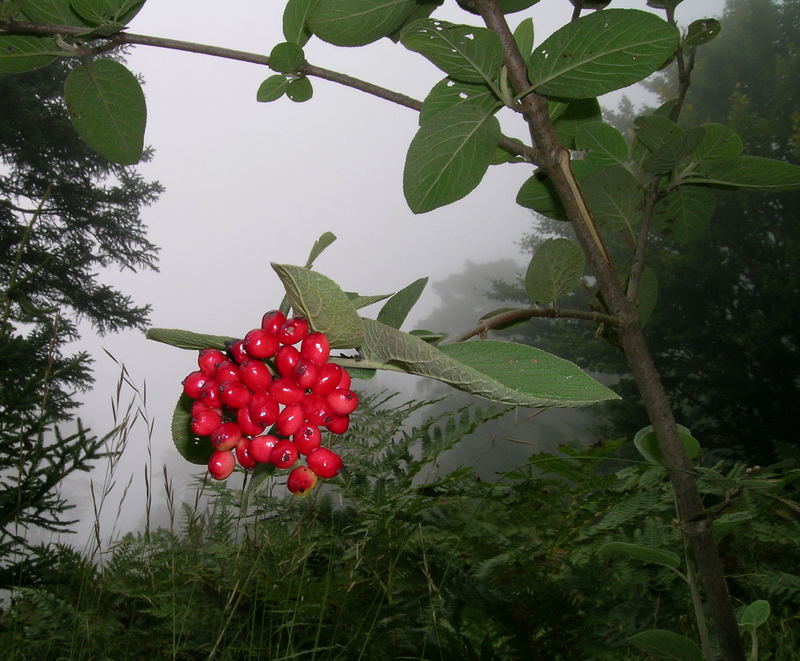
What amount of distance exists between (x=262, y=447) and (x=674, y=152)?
484 mm

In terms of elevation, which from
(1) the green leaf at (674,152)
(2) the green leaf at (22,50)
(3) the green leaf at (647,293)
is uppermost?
(2) the green leaf at (22,50)

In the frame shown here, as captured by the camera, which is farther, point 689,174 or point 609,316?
point 689,174

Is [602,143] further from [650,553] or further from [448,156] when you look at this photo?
[650,553]

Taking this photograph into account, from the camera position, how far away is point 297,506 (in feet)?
7.50

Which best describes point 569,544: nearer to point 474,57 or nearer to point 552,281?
point 552,281

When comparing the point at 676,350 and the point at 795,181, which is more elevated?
the point at 676,350

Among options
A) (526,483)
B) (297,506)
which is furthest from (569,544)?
(297,506)

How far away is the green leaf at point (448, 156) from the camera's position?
17.8 inches

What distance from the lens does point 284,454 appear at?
14.0 inches

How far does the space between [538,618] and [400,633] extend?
13.2 inches

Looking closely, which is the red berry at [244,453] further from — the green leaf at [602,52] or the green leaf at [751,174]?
the green leaf at [751,174]

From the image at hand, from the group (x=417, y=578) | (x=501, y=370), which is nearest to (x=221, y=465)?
(x=501, y=370)

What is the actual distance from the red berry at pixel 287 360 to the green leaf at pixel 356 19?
0.98 feet

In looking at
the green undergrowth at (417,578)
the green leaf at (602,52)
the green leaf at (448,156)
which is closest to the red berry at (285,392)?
the green leaf at (448,156)
